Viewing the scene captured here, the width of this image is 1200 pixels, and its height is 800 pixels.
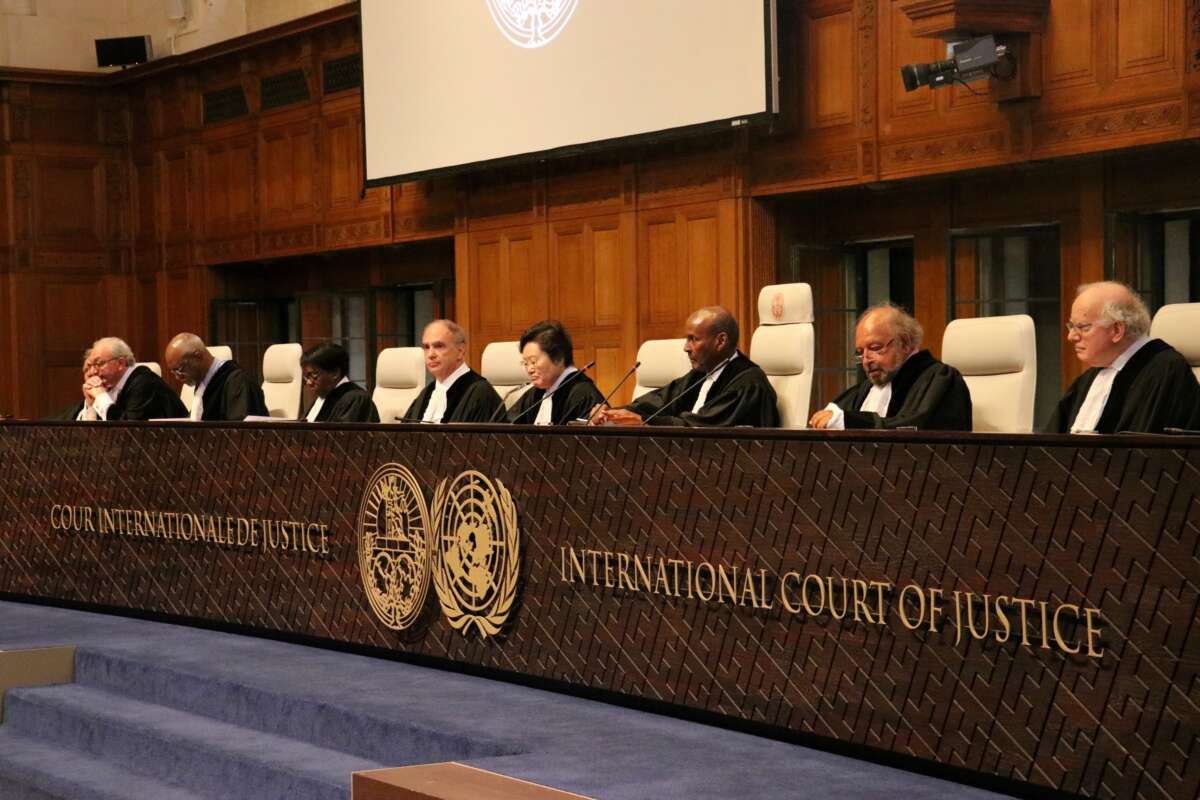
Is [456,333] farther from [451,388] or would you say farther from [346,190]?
[346,190]

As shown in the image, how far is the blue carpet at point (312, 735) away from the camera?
9.97 feet

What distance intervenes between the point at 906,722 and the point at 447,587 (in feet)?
5.24

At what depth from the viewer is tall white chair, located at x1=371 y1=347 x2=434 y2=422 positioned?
22.2 ft

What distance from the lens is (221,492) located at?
5125 mm

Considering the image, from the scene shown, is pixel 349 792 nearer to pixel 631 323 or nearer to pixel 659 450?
pixel 659 450

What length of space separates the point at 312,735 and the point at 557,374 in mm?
2161

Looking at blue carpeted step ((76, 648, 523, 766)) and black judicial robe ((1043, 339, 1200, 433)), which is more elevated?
black judicial robe ((1043, 339, 1200, 433))

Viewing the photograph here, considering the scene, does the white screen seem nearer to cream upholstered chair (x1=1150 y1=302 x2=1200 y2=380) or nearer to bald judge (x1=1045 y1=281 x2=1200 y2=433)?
cream upholstered chair (x1=1150 y1=302 x2=1200 y2=380)

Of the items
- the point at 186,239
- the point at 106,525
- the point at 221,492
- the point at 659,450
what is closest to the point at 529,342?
the point at 221,492

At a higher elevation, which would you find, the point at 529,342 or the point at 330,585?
the point at 529,342

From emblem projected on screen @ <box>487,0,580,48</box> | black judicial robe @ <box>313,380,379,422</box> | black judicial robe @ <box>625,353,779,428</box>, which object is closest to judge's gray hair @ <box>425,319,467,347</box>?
black judicial robe @ <box>313,380,379,422</box>

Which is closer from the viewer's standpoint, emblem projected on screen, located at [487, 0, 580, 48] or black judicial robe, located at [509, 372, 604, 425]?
black judicial robe, located at [509, 372, 604, 425]

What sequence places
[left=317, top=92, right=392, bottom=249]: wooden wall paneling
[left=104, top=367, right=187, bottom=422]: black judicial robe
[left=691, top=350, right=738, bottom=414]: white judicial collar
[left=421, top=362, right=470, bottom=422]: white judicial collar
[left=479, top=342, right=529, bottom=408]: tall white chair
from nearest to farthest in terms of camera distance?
[left=691, top=350, right=738, bottom=414]: white judicial collar < [left=421, top=362, right=470, bottom=422]: white judicial collar < [left=479, top=342, right=529, bottom=408]: tall white chair < [left=104, top=367, right=187, bottom=422]: black judicial robe < [left=317, top=92, right=392, bottom=249]: wooden wall paneling

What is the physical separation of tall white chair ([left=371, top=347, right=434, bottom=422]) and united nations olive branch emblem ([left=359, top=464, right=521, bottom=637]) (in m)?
2.24
